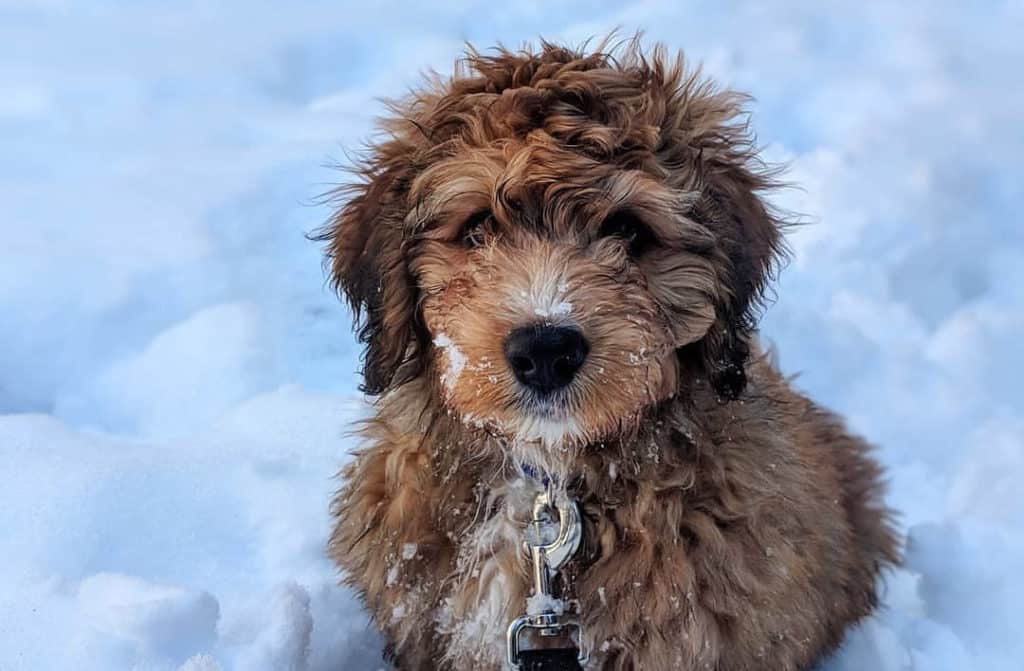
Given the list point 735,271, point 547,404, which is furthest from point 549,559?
point 735,271

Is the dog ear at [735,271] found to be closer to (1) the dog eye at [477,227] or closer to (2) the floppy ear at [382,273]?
(1) the dog eye at [477,227]

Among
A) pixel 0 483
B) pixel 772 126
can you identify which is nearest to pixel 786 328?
pixel 772 126

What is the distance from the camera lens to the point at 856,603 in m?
3.63

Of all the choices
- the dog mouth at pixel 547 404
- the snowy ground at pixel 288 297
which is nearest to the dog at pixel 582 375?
the dog mouth at pixel 547 404

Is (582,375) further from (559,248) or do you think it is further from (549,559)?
(549,559)

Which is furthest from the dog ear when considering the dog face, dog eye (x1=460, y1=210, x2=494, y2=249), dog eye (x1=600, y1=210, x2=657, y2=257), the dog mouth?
dog eye (x1=460, y1=210, x2=494, y2=249)

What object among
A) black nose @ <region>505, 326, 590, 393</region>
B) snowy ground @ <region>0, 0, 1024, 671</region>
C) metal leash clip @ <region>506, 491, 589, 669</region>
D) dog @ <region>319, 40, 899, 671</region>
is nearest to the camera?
black nose @ <region>505, 326, 590, 393</region>

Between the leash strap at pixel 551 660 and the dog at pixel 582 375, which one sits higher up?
the dog at pixel 582 375

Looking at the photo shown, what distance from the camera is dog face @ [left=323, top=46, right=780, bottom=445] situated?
103 inches

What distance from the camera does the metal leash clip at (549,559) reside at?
2824 mm

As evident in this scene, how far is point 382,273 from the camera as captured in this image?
2992 millimetres

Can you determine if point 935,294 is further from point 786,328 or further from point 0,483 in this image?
point 0,483

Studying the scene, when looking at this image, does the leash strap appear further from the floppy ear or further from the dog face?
the floppy ear

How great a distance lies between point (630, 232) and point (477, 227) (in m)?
0.39
